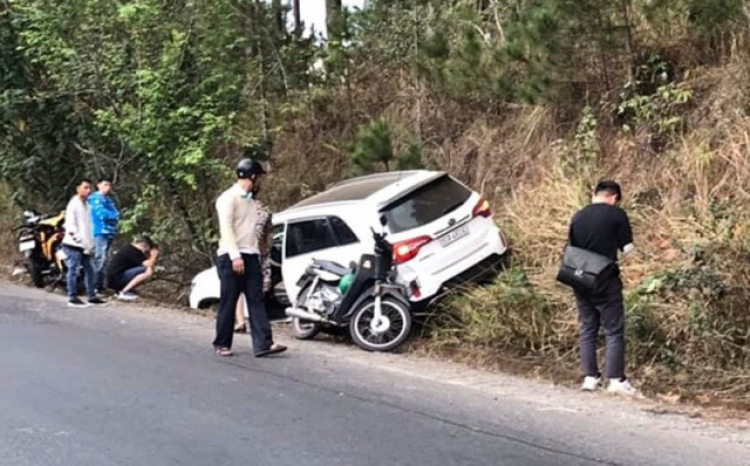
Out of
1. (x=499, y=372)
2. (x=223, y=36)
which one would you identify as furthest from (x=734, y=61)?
(x=223, y=36)

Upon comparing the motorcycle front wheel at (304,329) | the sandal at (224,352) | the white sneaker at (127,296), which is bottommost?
the sandal at (224,352)

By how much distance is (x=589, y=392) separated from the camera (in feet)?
25.2

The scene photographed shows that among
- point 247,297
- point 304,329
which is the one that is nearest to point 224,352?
point 247,297

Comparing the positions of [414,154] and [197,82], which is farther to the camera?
[197,82]

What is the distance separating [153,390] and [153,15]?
27.7 ft

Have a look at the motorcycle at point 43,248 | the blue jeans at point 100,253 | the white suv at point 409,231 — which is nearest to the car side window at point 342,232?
the white suv at point 409,231

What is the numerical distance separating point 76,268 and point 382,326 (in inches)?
215

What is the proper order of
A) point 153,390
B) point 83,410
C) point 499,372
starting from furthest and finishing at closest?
point 499,372 < point 153,390 < point 83,410

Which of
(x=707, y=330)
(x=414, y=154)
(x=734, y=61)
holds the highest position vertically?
(x=734, y=61)

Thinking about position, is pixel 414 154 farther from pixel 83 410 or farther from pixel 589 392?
pixel 83 410

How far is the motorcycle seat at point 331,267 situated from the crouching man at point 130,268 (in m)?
4.40

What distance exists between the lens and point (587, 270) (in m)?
7.56

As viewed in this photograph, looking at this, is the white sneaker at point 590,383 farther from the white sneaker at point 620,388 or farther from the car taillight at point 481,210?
the car taillight at point 481,210

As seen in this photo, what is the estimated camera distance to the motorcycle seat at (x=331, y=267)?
1002 cm
